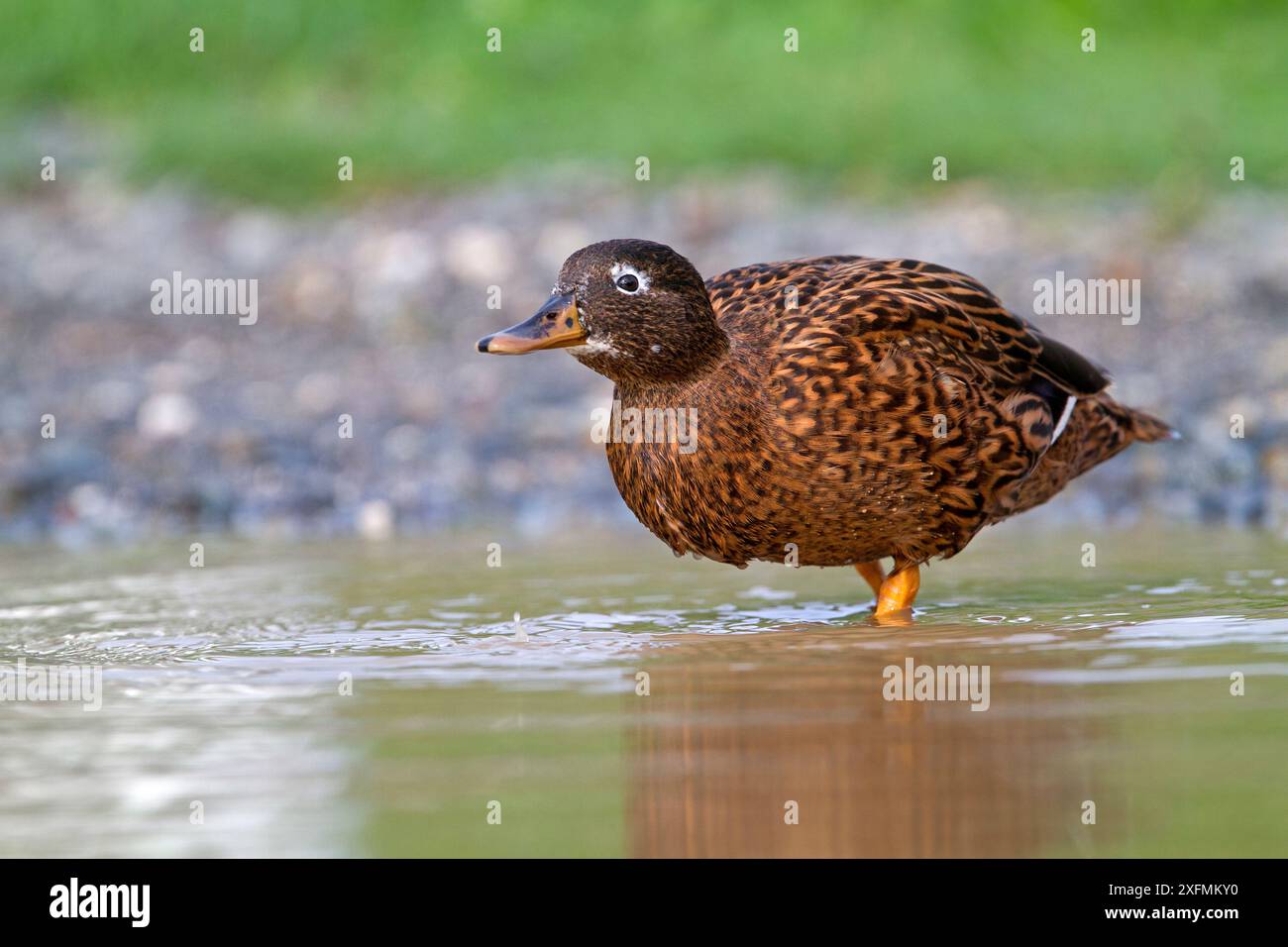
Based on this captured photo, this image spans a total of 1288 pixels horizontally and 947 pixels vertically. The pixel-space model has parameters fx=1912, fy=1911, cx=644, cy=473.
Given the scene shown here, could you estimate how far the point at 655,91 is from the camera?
14.1 meters

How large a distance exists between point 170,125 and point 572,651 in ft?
31.0

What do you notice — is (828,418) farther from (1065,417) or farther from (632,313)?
(1065,417)

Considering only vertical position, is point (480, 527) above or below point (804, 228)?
below

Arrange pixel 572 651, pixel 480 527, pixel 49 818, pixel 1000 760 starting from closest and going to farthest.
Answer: pixel 49 818, pixel 1000 760, pixel 572 651, pixel 480 527

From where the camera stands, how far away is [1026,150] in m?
12.9

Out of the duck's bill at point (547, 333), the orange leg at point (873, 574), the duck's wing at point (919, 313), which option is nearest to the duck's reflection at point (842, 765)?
the duck's bill at point (547, 333)

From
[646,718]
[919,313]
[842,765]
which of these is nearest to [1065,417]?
[919,313]

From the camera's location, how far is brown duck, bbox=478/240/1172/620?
18.7 ft

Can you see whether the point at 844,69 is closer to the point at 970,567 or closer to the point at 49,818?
the point at 970,567

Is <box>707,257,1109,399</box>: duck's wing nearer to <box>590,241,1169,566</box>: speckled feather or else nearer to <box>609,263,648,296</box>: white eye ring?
<box>590,241,1169,566</box>: speckled feather

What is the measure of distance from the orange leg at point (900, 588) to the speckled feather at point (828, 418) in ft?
0.28

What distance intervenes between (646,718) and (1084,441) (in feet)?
9.32

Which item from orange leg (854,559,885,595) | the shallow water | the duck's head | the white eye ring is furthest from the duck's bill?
orange leg (854,559,885,595)
